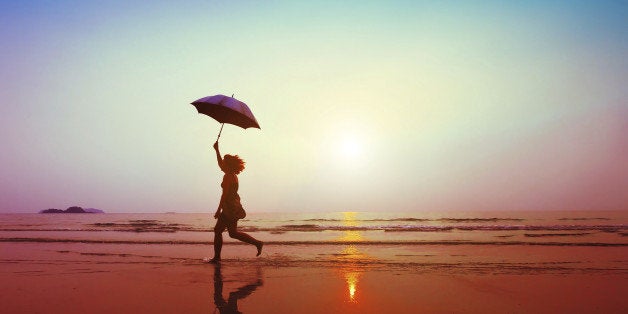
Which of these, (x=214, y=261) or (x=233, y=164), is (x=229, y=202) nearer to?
(x=233, y=164)

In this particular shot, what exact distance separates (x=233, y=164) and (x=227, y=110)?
1285mm

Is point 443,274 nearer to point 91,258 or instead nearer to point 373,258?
point 373,258

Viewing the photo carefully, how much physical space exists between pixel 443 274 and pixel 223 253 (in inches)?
237

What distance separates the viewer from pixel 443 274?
23.9 ft

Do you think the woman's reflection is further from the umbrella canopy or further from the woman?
the umbrella canopy

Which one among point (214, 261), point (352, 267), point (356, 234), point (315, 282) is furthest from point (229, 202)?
point (356, 234)

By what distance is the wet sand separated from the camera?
16.1ft

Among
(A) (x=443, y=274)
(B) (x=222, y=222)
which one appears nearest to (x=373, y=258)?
(A) (x=443, y=274)

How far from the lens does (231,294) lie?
5500 mm

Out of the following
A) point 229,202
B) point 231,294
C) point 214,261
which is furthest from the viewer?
point 229,202

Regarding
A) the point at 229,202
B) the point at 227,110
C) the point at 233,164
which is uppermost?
the point at 227,110

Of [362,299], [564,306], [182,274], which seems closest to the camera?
[564,306]

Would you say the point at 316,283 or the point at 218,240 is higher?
the point at 218,240

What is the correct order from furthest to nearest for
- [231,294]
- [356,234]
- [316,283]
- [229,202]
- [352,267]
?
[356,234]
[229,202]
[352,267]
[316,283]
[231,294]
